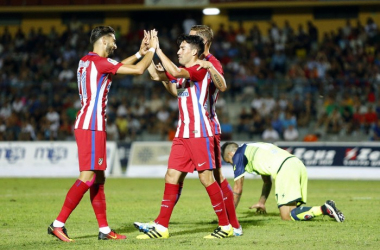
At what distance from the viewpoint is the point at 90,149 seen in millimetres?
7609

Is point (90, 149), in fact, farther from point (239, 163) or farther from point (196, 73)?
point (239, 163)

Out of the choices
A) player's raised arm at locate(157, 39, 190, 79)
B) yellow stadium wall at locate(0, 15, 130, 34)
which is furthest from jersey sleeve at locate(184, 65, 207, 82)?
yellow stadium wall at locate(0, 15, 130, 34)

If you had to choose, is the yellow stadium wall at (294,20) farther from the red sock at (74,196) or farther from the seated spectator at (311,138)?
the red sock at (74,196)

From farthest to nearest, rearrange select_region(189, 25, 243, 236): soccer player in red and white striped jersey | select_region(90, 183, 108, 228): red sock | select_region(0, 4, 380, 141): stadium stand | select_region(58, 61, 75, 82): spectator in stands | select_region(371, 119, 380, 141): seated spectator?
select_region(58, 61, 75, 82): spectator in stands → select_region(0, 4, 380, 141): stadium stand → select_region(371, 119, 380, 141): seated spectator → select_region(189, 25, 243, 236): soccer player in red and white striped jersey → select_region(90, 183, 108, 228): red sock

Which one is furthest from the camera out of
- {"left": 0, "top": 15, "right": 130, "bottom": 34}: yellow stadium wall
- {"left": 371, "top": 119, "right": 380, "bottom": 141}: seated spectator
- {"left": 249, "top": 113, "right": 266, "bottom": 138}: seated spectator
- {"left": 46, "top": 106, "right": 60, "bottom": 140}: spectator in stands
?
{"left": 0, "top": 15, "right": 130, "bottom": 34}: yellow stadium wall

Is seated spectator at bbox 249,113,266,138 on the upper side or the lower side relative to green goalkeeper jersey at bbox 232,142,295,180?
lower

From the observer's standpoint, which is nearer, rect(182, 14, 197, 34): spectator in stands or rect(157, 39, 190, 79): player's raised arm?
rect(157, 39, 190, 79): player's raised arm

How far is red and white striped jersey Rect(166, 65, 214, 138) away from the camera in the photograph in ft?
25.4

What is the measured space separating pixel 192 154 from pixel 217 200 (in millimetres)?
617

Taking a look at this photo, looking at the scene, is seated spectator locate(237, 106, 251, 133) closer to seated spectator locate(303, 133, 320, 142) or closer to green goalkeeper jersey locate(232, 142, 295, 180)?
seated spectator locate(303, 133, 320, 142)

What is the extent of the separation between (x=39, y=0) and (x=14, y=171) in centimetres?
1295

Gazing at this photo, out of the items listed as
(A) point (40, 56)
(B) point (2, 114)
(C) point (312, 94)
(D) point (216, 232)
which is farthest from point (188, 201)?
(A) point (40, 56)

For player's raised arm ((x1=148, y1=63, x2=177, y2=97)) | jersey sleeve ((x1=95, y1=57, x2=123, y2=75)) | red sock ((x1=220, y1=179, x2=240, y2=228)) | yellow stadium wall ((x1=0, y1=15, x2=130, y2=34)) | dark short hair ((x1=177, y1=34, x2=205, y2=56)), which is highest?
yellow stadium wall ((x1=0, y1=15, x2=130, y2=34))

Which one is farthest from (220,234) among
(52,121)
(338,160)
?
(52,121)
